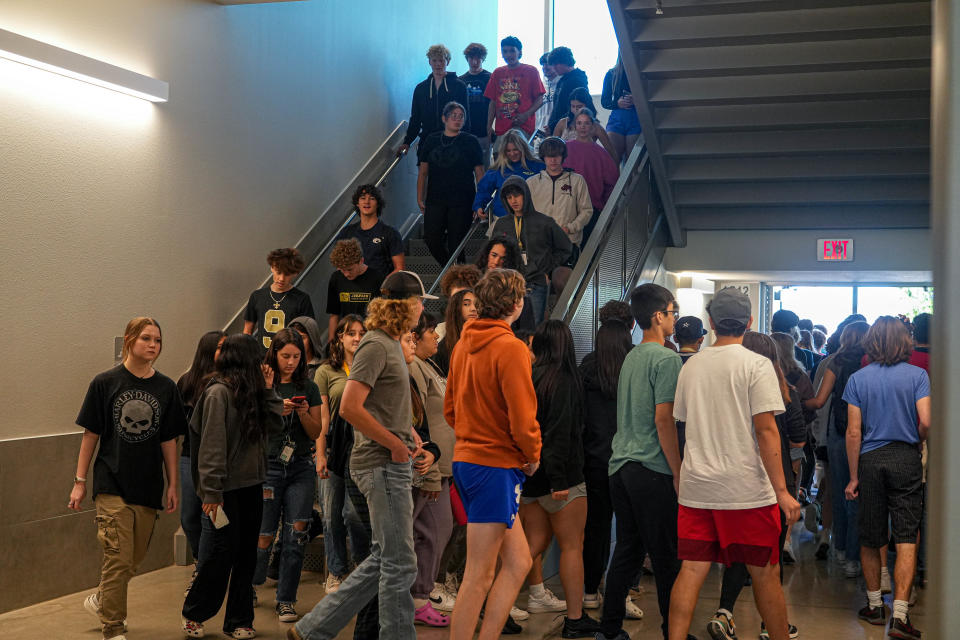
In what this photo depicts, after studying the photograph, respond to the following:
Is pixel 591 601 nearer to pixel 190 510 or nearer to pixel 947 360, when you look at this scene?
pixel 190 510

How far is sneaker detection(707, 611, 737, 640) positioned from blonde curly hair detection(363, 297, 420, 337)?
2.25 meters

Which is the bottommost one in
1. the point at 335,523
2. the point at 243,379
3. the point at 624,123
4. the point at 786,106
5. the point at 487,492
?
the point at 335,523

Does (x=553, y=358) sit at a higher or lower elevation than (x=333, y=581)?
higher

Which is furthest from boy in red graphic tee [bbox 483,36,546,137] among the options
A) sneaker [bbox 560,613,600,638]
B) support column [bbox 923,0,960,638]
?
support column [bbox 923,0,960,638]

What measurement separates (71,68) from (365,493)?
11.5 ft

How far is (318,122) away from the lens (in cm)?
886

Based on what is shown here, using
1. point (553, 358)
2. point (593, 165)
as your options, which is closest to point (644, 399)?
point (553, 358)

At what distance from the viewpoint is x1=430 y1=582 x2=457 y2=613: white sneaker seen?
210 inches

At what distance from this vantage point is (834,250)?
945 centimetres

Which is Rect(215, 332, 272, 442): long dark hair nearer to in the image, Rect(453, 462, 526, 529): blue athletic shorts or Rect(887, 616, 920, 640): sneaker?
Rect(453, 462, 526, 529): blue athletic shorts

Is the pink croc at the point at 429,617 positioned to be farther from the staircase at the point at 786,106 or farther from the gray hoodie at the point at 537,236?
the staircase at the point at 786,106

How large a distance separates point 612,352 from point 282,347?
1.78 m

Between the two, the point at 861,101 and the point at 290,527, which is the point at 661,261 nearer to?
the point at 861,101

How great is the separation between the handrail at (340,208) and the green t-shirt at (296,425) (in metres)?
2.32
